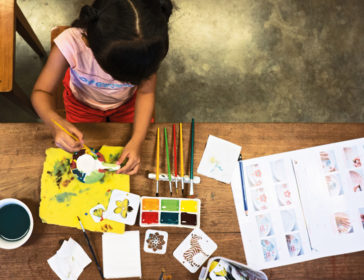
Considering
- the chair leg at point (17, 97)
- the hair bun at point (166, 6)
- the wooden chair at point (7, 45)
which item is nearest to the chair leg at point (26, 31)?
the wooden chair at point (7, 45)

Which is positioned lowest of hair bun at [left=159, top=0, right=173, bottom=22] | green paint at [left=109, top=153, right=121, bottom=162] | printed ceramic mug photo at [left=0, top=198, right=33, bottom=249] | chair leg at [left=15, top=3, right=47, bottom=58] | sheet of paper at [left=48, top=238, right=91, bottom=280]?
sheet of paper at [left=48, top=238, right=91, bottom=280]

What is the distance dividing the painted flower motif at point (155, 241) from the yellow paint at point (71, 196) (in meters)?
0.10

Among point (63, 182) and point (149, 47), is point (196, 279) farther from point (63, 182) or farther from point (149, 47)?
point (149, 47)

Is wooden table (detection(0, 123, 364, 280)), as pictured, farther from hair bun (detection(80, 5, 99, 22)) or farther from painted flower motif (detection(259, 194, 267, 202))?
hair bun (detection(80, 5, 99, 22))

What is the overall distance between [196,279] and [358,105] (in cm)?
175

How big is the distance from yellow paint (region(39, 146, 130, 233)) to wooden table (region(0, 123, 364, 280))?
1.0 inches

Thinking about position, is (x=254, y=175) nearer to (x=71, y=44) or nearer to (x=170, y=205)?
(x=170, y=205)

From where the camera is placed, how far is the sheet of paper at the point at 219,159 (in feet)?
3.17

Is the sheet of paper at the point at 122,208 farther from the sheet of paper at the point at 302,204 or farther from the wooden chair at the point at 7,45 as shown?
the wooden chair at the point at 7,45

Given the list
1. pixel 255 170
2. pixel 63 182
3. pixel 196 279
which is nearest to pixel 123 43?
pixel 63 182

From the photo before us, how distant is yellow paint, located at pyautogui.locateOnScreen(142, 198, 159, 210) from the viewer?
925 millimetres

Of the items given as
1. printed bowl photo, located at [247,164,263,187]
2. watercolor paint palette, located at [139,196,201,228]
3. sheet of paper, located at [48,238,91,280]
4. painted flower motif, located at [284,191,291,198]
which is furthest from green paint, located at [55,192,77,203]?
painted flower motif, located at [284,191,291,198]

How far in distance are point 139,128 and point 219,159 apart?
31 centimetres

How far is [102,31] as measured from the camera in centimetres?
72
